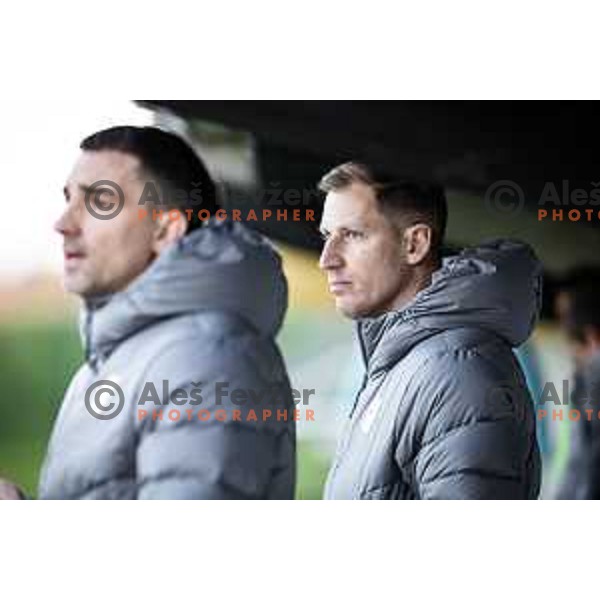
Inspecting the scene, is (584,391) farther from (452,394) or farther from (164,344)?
(164,344)

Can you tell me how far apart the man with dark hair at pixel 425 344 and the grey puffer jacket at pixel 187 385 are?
221 mm

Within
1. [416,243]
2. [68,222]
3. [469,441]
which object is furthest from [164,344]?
[469,441]

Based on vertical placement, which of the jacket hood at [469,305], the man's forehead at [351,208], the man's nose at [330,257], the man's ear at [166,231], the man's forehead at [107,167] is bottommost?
the jacket hood at [469,305]

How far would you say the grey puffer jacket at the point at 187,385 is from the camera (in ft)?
11.7

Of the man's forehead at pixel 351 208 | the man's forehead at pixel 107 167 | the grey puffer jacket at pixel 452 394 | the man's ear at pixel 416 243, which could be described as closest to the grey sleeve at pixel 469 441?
the grey puffer jacket at pixel 452 394

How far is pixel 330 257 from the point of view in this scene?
147 inches

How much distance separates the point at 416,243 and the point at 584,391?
662mm

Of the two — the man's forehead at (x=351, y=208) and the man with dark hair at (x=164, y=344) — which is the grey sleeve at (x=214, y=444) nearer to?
the man with dark hair at (x=164, y=344)
